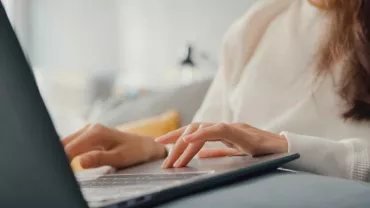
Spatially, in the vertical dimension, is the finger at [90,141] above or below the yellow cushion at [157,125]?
above

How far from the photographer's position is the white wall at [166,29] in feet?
7.77

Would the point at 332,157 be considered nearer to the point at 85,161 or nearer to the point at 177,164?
the point at 177,164

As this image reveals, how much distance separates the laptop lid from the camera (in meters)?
0.30

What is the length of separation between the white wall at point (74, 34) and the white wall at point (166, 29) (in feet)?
0.32

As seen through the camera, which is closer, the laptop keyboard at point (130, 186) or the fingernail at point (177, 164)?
the laptop keyboard at point (130, 186)

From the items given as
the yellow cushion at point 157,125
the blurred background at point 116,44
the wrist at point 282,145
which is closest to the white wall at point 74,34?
the blurred background at point 116,44

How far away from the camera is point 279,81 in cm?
112

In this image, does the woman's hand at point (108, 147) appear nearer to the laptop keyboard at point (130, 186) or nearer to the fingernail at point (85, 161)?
the fingernail at point (85, 161)

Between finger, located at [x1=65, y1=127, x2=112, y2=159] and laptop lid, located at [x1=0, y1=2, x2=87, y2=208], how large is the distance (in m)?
0.50

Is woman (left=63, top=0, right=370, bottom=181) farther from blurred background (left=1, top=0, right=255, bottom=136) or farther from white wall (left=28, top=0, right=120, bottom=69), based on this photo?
white wall (left=28, top=0, right=120, bottom=69)

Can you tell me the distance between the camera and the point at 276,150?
0.70 m

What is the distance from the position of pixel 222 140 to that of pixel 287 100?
0.44 metres

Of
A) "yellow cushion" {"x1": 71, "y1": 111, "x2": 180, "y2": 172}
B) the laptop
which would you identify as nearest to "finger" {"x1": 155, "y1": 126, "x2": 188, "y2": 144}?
the laptop

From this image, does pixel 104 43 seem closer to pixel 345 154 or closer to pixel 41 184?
pixel 345 154
